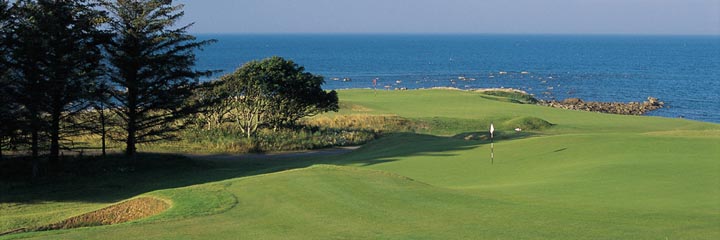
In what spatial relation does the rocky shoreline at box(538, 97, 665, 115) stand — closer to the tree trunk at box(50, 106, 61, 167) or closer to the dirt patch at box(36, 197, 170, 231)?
the tree trunk at box(50, 106, 61, 167)

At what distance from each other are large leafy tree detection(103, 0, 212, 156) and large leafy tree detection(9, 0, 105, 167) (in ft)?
4.24

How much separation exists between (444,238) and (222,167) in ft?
63.5

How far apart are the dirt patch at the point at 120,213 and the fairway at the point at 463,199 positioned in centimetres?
41

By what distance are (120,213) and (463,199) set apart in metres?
7.98

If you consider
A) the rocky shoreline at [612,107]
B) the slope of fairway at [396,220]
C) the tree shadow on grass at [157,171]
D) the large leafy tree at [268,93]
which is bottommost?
the tree shadow on grass at [157,171]

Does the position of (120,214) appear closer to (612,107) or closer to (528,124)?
(528,124)

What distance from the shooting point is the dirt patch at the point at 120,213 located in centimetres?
1656

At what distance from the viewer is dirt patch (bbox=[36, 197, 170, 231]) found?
16562 mm

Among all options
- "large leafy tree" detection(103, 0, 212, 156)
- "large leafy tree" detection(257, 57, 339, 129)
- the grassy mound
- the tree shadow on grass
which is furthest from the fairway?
the grassy mound

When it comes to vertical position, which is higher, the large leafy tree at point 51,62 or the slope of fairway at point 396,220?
the large leafy tree at point 51,62

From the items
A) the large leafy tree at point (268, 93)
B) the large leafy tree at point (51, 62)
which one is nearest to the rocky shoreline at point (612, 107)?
the large leafy tree at point (268, 93)

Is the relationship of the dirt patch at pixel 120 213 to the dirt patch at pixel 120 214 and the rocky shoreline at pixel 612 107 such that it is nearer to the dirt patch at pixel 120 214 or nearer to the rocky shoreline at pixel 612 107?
the dirt patch at pixel 120 214

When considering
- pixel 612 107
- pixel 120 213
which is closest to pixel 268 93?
pixel 120 213

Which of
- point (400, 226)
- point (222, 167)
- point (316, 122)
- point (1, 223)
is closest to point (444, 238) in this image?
point (400, 226)
